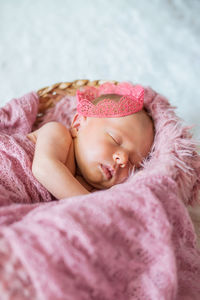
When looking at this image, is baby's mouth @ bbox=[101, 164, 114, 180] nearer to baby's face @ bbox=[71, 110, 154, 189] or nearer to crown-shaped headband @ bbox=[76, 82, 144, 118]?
baby's face @ bbox=[71, 110, 154, 189]

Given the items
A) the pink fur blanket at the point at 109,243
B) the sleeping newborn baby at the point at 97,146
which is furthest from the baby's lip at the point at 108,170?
the pink fur blanket at the point at 109,243

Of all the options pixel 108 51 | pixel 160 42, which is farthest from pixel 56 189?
pixel 160 42

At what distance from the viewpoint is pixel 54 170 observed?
3.26 feet

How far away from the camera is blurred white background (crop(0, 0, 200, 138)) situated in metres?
1.88

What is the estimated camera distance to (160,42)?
2064mm

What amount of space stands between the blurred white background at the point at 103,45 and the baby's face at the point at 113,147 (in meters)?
0.67

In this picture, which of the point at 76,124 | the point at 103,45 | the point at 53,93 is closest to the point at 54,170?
the point at 76,124

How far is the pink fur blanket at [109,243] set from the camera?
1.86 ft

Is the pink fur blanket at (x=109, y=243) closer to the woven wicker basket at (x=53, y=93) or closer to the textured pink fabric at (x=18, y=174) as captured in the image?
the textured pink fabric at (x=18, y=174)

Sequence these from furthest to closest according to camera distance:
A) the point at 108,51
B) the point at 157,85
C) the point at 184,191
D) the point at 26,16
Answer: the point at 26,16, the point at 108,51, the point at 157,85, the point at 184,191

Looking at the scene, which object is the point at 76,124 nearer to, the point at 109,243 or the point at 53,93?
the point at 53,93

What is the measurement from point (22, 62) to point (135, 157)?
1162 millimetres

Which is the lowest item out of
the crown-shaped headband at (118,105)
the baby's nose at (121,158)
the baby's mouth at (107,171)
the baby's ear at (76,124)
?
the baby's mouth at (107,171)

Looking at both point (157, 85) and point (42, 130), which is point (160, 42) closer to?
point (157, 85)
